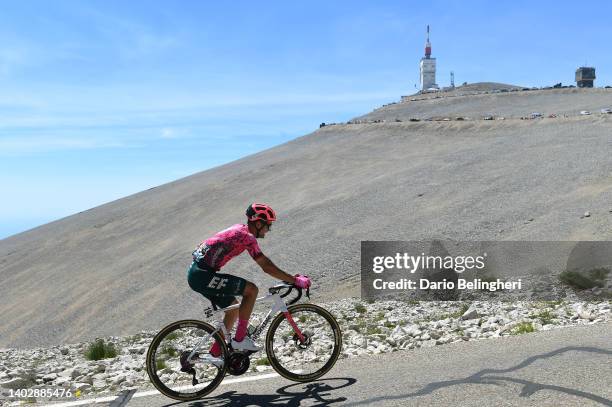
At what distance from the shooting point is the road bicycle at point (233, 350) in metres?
5.71

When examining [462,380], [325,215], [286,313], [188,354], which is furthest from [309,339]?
[325,215]

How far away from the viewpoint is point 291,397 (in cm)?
554

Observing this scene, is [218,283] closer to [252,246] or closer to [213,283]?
[213,283]

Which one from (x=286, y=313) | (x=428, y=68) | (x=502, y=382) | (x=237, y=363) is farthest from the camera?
(x=428, y=68)

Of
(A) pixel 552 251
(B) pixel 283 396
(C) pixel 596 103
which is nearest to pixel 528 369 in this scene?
(B) pixel 283 396

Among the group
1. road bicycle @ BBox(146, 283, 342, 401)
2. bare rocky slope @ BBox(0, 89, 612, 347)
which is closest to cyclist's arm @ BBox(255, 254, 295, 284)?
road bicycle @ BBox(146, 283, 342, 401)

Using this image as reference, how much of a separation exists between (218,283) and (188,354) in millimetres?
837

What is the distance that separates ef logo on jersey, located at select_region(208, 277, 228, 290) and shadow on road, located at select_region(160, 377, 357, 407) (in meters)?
1.15

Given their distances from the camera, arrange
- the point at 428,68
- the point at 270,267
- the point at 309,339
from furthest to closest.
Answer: the point at 428,68 → the point at 309,339 → the point at 270,267

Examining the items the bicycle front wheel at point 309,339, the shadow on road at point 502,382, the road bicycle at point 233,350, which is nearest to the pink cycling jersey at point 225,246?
the road bicycle at point 233,350

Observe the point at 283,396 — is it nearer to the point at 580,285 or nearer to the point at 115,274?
the point at 580,285

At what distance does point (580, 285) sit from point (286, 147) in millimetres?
47017

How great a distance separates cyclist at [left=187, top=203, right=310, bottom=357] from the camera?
5645 mm

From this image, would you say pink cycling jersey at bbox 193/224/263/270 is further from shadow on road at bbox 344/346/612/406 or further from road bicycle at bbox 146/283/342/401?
shadow on road at bbox 344/346/612/406
